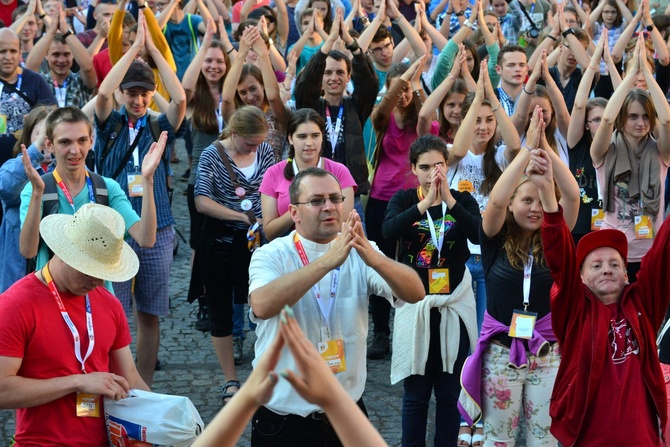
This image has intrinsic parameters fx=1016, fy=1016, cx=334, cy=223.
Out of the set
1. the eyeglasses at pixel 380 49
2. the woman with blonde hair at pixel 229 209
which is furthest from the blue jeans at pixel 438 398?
the eyeglasses at pixel 380 49

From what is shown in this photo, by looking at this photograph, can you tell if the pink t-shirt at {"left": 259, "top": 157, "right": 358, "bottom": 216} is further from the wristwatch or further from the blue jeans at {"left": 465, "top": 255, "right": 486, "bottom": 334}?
the wristwatch

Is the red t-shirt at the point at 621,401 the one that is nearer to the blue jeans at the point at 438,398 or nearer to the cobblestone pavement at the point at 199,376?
the blue jeans at the point at 438,398

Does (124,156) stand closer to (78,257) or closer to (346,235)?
(78,257)

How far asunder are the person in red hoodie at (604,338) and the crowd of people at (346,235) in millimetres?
11

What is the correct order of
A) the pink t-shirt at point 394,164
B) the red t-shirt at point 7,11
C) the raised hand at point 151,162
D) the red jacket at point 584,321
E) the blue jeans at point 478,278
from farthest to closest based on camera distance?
the red t-shirt at point 7,11 → the pink t-shirt at point 394,164 → the blue jeans at point 478,278 → the raised hand at point 151,162 → the red jacket at point 584,321

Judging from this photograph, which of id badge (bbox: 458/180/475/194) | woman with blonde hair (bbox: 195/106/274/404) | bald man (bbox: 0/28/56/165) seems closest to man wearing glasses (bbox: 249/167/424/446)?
woman with blonde hair (bbox: 195/106/274/404)

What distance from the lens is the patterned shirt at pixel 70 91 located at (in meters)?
9.85

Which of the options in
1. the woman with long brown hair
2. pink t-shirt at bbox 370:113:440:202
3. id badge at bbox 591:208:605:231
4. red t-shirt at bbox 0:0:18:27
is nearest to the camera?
id badge at bbox 591:208:605:231

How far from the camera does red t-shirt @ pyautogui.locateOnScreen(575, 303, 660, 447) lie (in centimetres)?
460

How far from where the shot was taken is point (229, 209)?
289 inches

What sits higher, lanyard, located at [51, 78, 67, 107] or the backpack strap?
lanyard, located at [51, 78, 67, 107]

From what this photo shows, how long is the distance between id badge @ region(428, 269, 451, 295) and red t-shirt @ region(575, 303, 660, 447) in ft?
5.40

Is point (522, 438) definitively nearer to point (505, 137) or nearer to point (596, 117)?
point (505, 137)

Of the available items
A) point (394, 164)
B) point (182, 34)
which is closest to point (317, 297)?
point (394, 164)
